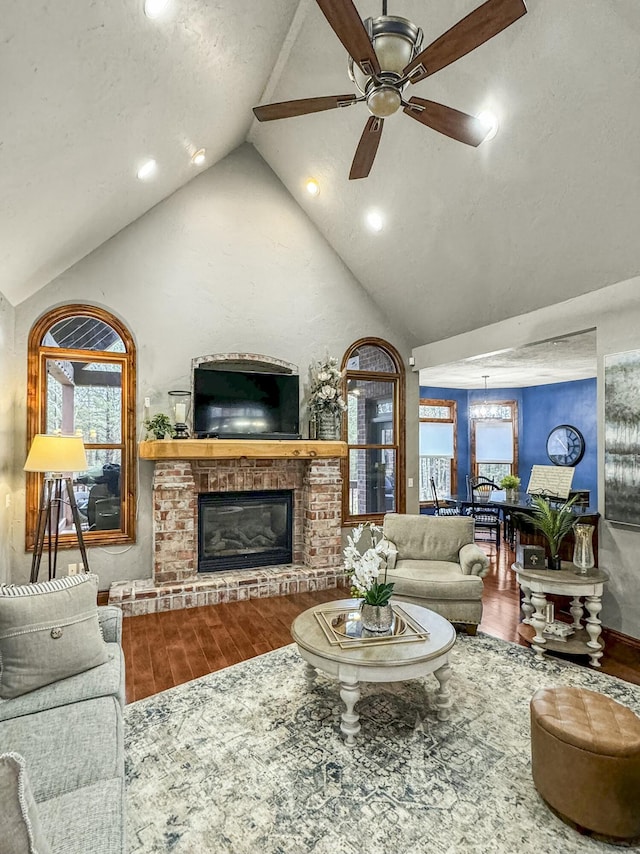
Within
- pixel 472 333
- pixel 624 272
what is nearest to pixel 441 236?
pixel 472 333

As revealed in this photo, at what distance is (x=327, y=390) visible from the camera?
219 inches

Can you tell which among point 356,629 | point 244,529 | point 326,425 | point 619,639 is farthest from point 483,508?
point 356,629

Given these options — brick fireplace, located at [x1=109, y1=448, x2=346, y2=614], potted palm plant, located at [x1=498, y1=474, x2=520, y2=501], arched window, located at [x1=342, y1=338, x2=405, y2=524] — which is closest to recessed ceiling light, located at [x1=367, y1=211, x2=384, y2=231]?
arched window, located at [x1=342, y1=338, x2=405, y2=524]

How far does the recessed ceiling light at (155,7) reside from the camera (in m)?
2.55

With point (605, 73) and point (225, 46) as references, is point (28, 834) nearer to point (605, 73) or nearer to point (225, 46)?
point (605, 73)

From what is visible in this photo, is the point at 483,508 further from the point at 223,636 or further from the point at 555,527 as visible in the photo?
the point at 223,636

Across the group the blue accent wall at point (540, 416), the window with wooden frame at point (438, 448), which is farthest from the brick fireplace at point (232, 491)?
the blue accent wall at point (540, 416)

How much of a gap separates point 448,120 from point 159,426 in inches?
140

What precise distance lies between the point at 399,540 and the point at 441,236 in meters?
3.00

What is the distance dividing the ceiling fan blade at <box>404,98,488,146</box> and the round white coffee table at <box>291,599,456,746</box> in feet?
9.60

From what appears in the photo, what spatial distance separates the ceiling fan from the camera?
2066mm

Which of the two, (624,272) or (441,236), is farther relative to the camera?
(441,236)

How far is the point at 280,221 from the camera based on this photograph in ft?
19.0

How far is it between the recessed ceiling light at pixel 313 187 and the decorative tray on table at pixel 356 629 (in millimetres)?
4444
